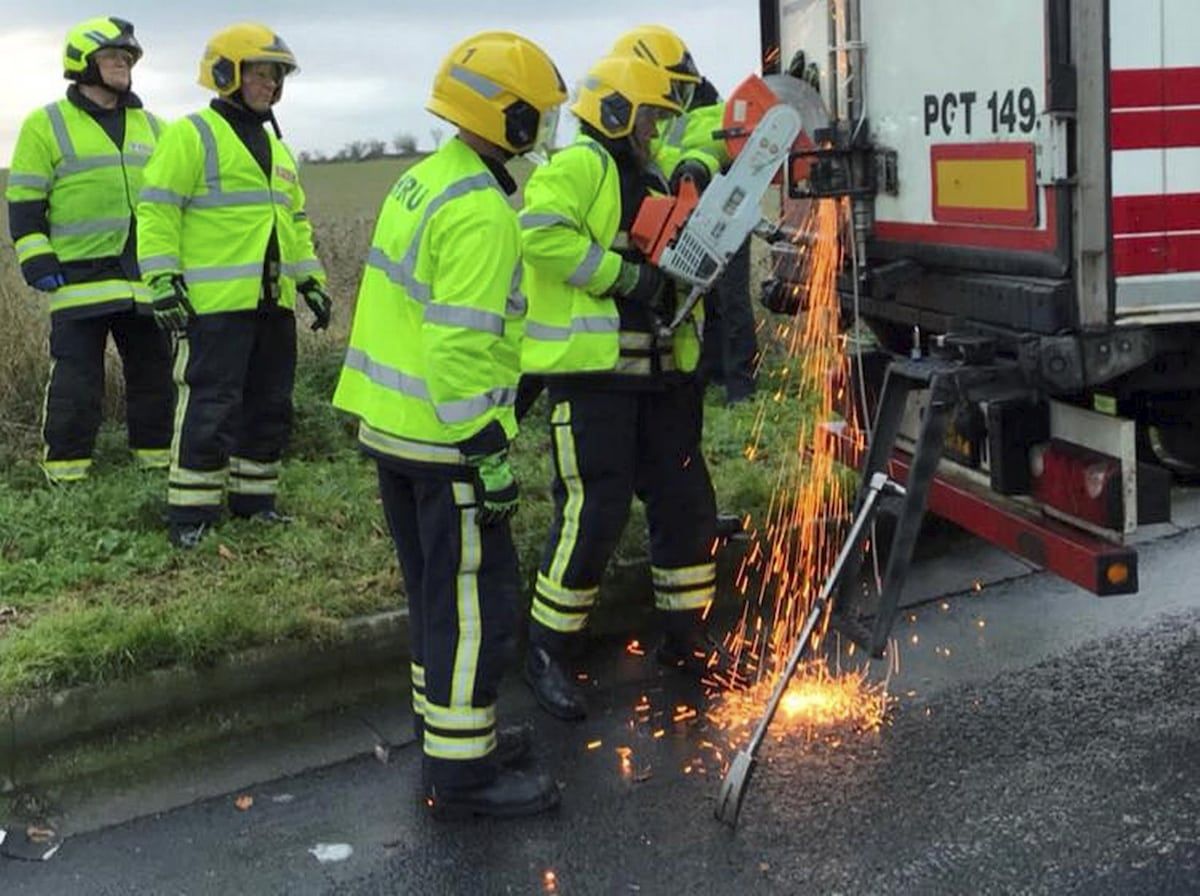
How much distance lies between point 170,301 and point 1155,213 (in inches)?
137

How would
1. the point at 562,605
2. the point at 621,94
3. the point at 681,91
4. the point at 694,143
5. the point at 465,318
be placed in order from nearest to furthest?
the point at 465,318 → the point at 621,94 → the point at 681,91 → the point at 562,605 → the point at 694,143

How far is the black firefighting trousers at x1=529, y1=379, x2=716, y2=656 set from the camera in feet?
13.8

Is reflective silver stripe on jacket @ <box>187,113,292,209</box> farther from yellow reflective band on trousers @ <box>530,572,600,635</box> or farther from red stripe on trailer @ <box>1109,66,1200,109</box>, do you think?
red stripe on trailer @ <box>1109,66,1200,109</box>

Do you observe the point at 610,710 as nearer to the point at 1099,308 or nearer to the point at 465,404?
the point at 465,404

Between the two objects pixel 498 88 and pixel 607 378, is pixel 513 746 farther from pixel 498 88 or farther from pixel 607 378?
pixel 498 88

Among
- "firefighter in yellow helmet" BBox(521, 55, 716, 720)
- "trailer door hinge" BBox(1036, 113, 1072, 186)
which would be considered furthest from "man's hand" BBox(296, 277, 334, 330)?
"trailer door hinge" BBox(1036, 113, 1072, 186)

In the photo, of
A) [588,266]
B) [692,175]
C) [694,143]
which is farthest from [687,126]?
[588,266]

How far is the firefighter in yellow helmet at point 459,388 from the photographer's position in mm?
3285

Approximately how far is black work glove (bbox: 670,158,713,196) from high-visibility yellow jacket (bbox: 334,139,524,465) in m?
1.02

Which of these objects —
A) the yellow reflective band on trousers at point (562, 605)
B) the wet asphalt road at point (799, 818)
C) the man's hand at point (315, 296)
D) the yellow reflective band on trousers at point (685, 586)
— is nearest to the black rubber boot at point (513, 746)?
the wet asphalt road at point (799, 818)

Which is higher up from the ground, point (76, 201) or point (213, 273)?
point (76, 201)

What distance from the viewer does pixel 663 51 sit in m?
4.48

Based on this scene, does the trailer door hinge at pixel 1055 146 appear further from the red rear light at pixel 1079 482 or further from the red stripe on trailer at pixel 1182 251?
the red rear light at pixel 1079 482

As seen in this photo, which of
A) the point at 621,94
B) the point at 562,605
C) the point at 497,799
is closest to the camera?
the point at 497,799
